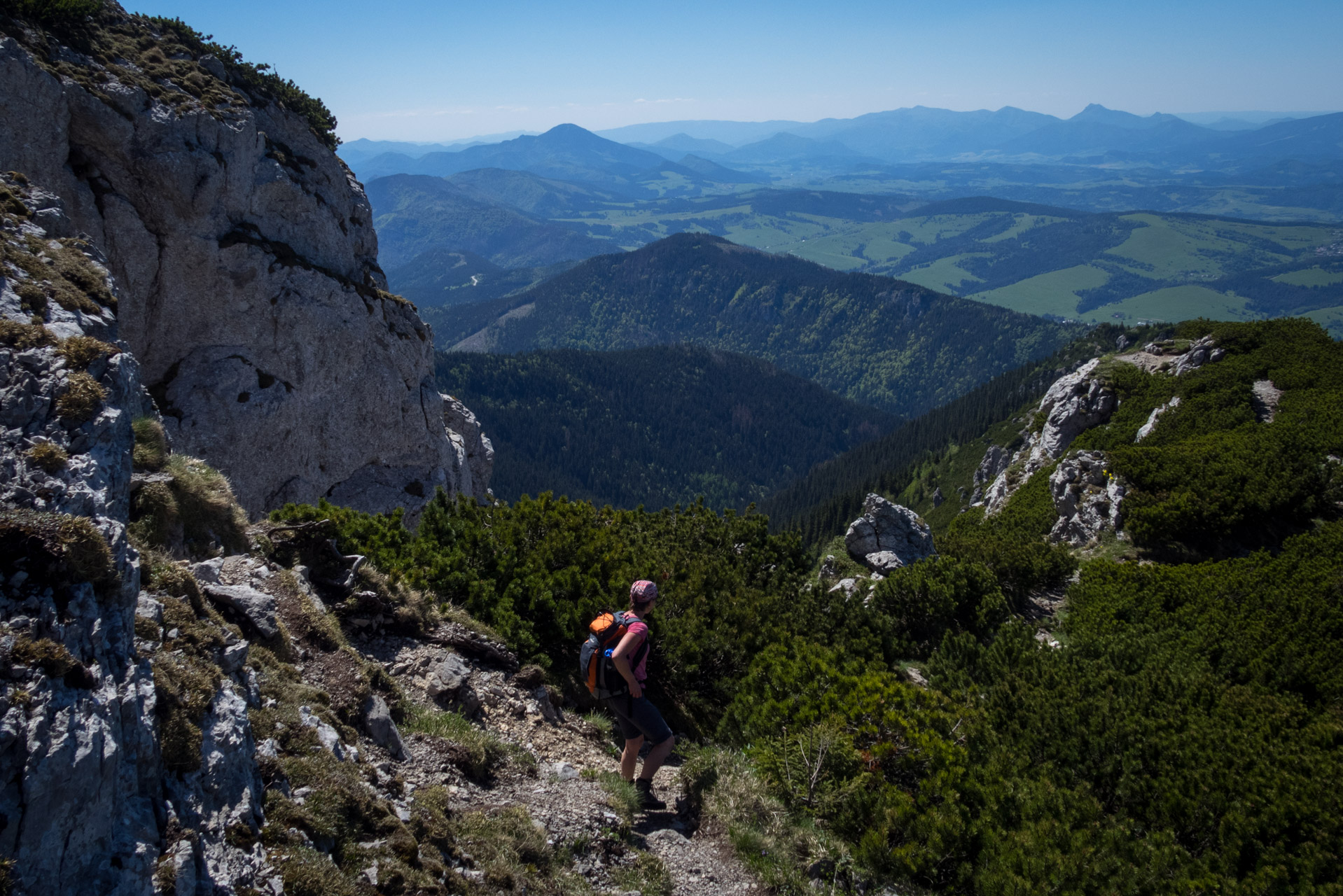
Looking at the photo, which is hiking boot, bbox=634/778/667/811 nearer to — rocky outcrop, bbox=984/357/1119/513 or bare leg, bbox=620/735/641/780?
bare leg, bbox=620/735/641/780

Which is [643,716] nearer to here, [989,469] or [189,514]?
[189,514]

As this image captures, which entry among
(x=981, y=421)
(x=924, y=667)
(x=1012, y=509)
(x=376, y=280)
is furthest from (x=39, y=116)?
(x=981, y=421)

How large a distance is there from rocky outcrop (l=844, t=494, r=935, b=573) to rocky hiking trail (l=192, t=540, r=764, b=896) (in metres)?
36.4

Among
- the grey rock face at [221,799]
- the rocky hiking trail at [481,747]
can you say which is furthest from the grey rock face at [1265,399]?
the grey rock face at [221,799]

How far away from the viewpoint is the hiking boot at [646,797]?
11.5 metres

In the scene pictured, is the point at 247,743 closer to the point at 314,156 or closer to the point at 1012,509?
the point at 314,156

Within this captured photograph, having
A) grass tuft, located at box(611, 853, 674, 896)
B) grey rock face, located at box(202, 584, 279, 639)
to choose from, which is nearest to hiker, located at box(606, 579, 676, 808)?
grass tuft, located at box(611, 853, 674, 896)

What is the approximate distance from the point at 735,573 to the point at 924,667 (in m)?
6.52

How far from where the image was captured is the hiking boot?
11453 millimetres

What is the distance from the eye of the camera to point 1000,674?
695 inches

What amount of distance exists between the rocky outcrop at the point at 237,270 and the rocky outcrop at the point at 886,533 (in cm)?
2864

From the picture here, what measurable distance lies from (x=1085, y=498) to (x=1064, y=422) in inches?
937

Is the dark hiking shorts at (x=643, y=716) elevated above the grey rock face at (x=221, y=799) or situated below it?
below

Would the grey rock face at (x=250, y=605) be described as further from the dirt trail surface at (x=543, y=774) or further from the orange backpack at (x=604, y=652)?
the orange backpack at (x=604, y=652)
